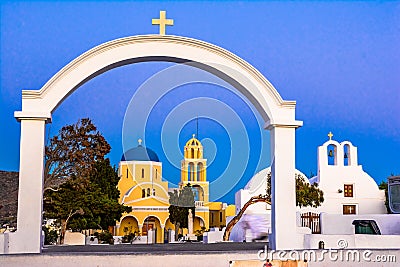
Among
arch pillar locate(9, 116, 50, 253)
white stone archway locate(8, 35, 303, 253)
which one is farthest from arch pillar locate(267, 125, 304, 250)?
arch pillar locate(9, 116, 50, 253)

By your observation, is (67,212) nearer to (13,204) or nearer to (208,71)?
(13,204)

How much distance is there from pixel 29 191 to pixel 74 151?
11173mm

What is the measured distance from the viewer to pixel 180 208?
39156 mm

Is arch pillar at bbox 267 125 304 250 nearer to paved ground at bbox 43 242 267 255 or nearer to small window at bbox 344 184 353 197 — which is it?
paved ground at bbox 43 242 267 255

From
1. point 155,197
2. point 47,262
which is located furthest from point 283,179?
point 155,197

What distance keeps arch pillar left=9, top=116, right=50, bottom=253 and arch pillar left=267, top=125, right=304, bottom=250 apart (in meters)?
3.96

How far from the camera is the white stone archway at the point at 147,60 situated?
29.9ft

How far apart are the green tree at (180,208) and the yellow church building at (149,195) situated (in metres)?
0.86

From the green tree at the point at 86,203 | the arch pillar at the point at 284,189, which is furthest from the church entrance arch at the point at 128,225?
the arch pillar at the point at 284,189

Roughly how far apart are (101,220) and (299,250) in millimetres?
22444

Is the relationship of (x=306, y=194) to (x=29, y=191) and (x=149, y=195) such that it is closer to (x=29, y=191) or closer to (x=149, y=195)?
(x=149, y=195)

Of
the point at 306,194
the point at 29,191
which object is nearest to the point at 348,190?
the point at 306,194

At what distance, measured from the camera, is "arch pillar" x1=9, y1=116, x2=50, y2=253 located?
9078mm

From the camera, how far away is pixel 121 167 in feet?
141
